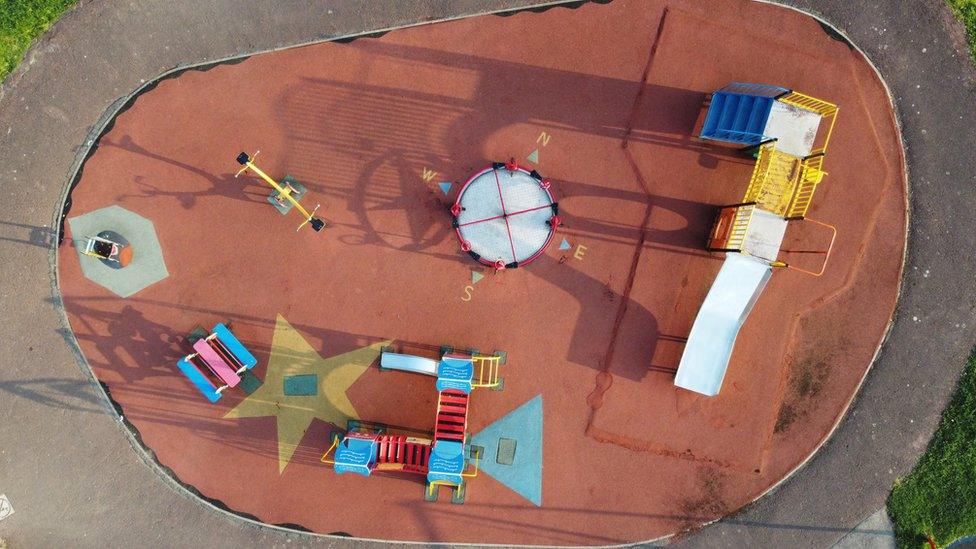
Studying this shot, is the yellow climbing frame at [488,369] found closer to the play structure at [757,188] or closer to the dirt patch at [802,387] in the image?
the play structure at [757,188]

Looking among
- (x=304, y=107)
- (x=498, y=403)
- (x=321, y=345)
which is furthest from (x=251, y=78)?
(x=498, y=403)

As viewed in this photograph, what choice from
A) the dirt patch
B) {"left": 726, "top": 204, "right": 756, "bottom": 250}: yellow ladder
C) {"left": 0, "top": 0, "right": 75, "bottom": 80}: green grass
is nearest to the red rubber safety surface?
the dirt patch

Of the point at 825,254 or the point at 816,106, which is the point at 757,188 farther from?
the point at 825,254

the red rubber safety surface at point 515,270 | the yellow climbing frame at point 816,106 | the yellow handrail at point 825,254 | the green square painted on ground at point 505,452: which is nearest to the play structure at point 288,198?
the red rubber safety surface at point 515,270

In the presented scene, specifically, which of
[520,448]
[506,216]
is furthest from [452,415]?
[506,216]

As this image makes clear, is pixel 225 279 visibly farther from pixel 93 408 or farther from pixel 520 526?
pixel 520 526

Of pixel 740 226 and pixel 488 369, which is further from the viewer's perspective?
pixel 488 369
